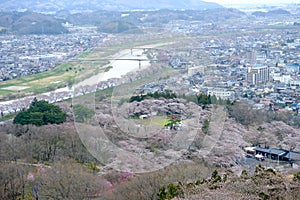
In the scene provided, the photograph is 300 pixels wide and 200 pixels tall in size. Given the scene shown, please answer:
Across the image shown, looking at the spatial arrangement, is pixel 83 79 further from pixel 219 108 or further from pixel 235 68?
pixel 235 68

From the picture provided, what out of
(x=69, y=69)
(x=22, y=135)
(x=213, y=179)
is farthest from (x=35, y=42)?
(x=213, y=179)

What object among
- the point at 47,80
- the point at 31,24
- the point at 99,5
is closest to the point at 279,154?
the point at 47,80

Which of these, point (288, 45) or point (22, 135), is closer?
point (22, 135)

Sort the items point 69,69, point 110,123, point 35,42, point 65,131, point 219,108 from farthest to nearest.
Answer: point 35,42 → point 69,69 → point 219,108 → point 65,131 → point 110,123

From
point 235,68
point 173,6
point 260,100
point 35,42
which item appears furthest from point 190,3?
point 260,100

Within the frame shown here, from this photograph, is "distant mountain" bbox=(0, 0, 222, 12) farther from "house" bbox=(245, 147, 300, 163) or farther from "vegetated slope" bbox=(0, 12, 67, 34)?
"house" bbox=(245, 147, 300, 163)

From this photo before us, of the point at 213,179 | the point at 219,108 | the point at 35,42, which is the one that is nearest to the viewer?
the point at 213,179

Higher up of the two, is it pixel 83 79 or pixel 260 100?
pixel 83 79
